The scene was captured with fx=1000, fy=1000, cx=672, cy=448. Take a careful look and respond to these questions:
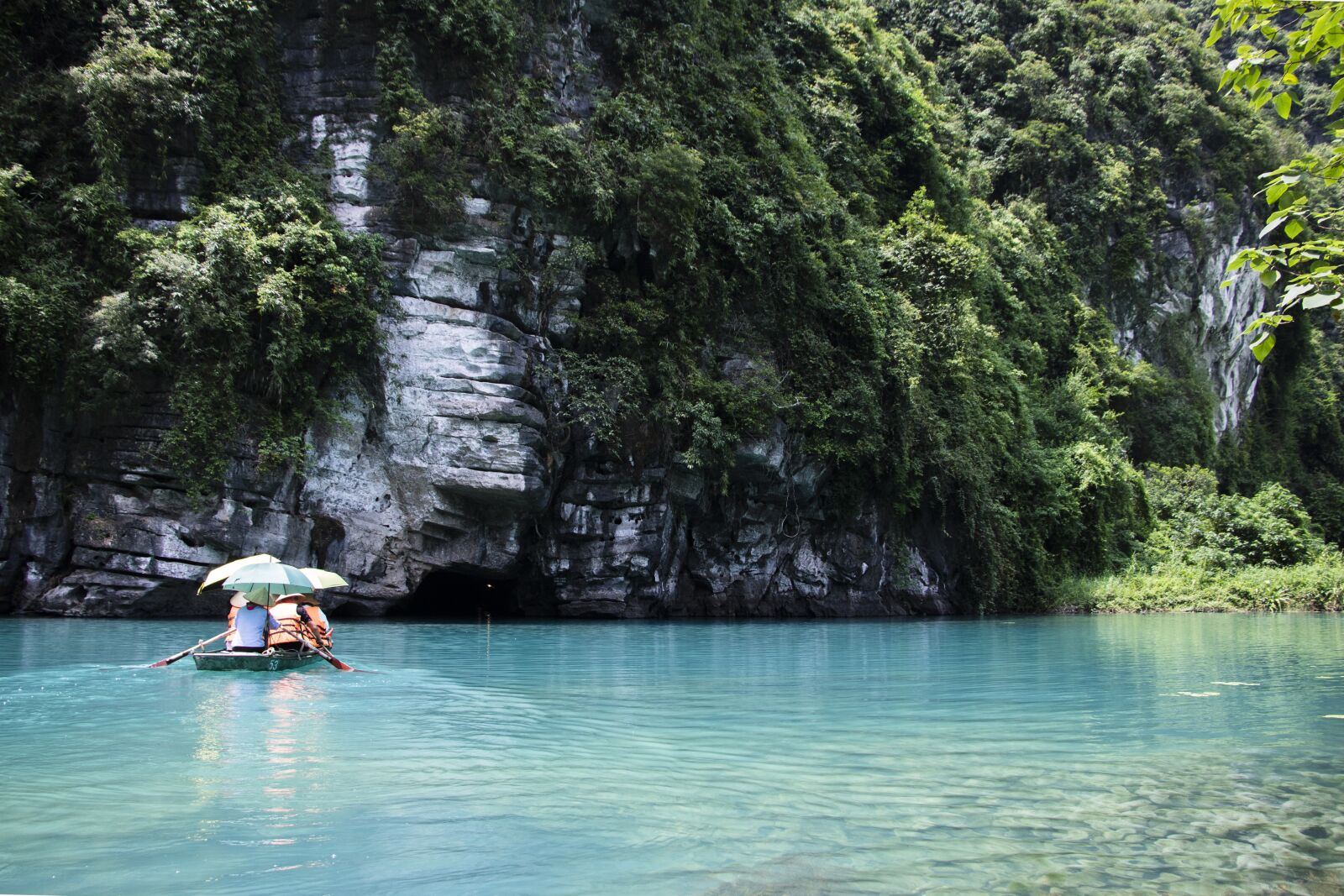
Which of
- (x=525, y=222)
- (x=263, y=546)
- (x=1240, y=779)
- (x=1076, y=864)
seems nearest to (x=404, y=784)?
(x=1076, y=864)

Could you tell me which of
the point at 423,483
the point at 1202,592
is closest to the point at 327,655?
the point at 423,483

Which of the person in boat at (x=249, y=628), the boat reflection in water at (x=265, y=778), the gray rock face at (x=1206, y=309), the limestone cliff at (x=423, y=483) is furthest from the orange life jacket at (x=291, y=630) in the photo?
the gray rock face at (x=1206, y=309)

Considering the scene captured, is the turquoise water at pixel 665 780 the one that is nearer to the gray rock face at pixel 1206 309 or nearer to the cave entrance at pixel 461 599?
the cave entrance at pixel 461 599

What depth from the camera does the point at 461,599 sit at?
23.0 m

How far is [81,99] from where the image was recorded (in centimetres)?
1614

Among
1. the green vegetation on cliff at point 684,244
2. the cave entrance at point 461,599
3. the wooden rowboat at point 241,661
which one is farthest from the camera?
the cave entrance at point 461,599

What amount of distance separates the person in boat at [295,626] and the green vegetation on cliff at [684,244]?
6393mm

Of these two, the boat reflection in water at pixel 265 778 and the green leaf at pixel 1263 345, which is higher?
the green leaf at pixel 1263 345

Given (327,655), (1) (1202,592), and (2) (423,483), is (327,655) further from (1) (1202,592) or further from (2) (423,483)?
(1) (1202,592)

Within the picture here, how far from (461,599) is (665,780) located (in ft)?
61.3

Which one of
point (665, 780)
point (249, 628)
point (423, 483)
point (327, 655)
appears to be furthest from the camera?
point (423, 483)

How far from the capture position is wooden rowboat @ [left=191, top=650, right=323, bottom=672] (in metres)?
9.35

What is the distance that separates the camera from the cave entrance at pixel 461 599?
21156mm

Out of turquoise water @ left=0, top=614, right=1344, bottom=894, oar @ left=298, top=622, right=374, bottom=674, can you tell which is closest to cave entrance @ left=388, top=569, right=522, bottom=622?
oar @ left=298, top=622, right=374, bottom=674
